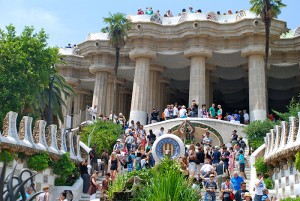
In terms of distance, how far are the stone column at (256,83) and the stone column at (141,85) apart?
328 inches

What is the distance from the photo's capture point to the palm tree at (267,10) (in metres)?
38.8

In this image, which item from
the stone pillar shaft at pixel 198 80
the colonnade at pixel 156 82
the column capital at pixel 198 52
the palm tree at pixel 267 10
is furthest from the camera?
the column capital at pixel 198 52

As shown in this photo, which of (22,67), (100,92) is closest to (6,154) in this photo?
(22,67)

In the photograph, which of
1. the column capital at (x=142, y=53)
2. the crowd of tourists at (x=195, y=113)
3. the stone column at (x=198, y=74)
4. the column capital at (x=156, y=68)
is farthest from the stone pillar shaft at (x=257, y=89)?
the column capital at (x=156, y=68)

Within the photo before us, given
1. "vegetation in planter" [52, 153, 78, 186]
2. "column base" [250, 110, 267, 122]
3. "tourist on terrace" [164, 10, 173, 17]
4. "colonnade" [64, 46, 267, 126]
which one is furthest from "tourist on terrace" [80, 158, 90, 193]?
"tourist on terrace" [164, 10, 173, 17]

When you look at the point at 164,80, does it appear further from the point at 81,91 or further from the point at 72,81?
the point at 81,91

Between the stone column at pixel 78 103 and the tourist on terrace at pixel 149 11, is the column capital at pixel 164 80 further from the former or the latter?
the stone column at pixel 78 103

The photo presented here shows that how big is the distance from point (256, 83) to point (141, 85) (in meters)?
9.64

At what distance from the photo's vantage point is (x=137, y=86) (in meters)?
44.8

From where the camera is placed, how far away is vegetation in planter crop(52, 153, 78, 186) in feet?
76.1

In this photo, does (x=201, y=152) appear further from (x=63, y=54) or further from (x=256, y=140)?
(x=63, y=54)

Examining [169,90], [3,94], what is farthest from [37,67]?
[169,90]

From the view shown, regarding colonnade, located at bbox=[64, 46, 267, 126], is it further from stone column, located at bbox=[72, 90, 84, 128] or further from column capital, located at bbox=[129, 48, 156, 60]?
stone column, located at bbox=[72, 90, 84, 128]

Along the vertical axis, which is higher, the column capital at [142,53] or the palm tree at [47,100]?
the column capital at [142,53]
